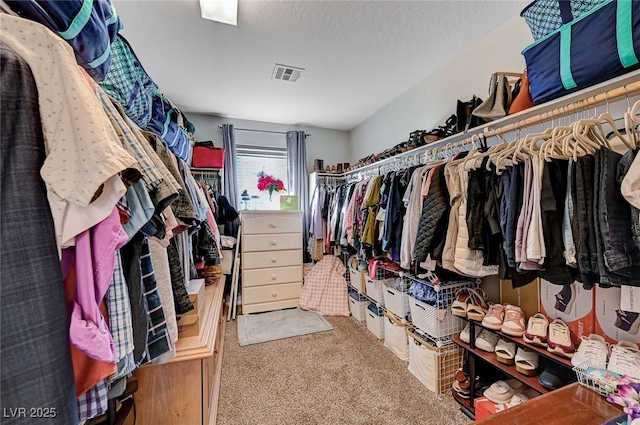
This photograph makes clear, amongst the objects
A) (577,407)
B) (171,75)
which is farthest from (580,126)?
(171,75)

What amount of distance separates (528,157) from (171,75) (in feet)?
8.82

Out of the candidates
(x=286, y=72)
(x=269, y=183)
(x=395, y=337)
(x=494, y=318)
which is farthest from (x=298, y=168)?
(x=494, y=318)

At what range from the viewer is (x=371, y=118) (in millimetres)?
A: 3297

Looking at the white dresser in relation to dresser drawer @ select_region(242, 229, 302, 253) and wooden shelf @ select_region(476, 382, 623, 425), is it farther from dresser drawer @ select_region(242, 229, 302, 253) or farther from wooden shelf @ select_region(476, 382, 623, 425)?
wooden shelf @ select_region(476, 382, 623, 425)

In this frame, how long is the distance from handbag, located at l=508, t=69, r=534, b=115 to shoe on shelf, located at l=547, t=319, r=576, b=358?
1.08m

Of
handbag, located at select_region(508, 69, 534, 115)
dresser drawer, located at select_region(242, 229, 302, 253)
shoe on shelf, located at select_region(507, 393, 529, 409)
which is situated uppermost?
handbag, located at select_region(508, 69, 534, 115)

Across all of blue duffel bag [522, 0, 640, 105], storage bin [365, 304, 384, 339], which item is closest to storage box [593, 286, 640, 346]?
blue duffel bag [522, 0, 640, 105]

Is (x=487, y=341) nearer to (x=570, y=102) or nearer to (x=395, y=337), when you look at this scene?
(x=395, y=337)

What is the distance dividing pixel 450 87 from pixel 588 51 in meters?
1.22

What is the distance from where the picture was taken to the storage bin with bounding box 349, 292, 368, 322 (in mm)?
2762

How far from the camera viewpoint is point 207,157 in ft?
9.44

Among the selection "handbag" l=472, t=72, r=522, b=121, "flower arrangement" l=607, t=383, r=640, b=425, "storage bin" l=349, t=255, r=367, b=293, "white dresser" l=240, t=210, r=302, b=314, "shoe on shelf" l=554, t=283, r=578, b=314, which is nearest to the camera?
"flower arrangement" l=607, t=383, r=640, b=425

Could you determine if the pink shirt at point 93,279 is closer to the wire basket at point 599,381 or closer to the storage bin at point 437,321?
the wire basket at point 599,381

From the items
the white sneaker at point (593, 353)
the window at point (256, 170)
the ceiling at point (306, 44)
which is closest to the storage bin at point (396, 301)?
the white sneaker at point (593, 353)
